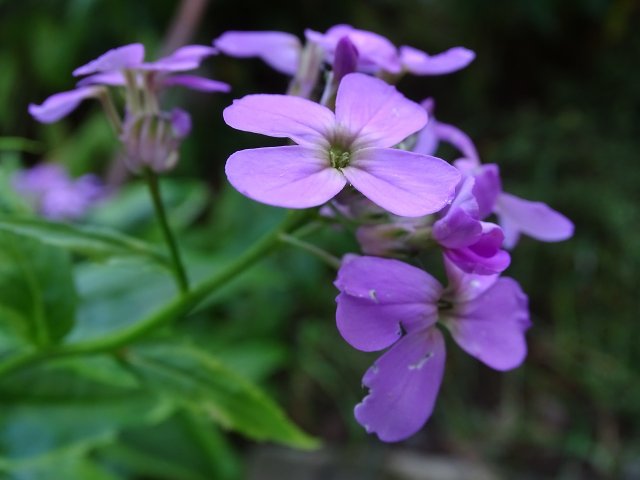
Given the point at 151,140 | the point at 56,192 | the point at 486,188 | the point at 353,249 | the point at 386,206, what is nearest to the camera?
the point at 386,206

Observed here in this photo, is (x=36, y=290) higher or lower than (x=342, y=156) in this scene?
lower

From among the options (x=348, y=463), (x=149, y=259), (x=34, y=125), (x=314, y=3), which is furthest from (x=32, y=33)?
(x=149, y=259)

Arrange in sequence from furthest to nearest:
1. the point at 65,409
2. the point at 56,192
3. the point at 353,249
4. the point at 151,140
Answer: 1. the point at 56,192
2. the point at 353,249
3. the point at 65,409
4. the point at 151,140

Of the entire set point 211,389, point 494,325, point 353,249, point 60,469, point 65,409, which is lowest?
point 353,249

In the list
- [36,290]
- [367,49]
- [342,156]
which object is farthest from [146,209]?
[342,156]

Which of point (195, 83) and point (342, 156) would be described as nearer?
point (342, 156)

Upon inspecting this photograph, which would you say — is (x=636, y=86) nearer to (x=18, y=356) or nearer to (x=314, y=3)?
(x=314, y=3)

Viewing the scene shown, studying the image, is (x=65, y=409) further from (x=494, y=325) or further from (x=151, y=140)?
(x=494, y=325)
